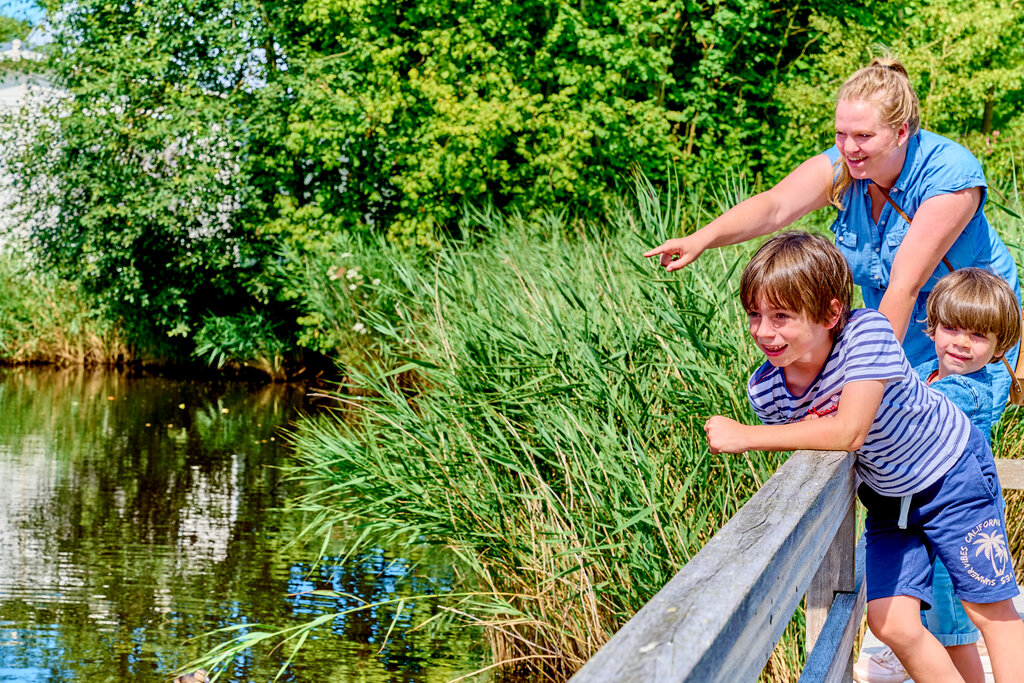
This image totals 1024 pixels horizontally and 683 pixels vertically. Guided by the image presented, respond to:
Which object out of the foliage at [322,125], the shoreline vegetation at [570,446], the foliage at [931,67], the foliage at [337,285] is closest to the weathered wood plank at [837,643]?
the shoreline vegetation at [570,446]

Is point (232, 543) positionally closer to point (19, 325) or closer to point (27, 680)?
point (27, 680)

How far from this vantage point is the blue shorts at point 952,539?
262 centimetres

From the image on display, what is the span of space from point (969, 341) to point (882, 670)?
1020 millimetres

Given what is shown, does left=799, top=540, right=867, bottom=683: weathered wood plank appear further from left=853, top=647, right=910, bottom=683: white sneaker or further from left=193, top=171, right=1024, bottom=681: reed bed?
left=193, top=171, right=1024, bottom=681: reed bed

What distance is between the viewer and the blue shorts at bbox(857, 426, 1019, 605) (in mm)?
2625

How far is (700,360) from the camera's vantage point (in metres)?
5.37

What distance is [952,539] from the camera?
103 inches

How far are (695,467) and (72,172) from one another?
1666 cm

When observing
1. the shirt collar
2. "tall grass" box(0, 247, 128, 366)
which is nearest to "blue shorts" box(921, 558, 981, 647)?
the shirt collar

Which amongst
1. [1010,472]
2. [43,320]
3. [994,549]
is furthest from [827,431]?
[43,320]

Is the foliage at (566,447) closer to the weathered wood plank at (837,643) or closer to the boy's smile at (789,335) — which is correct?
the weathered wood plank at (837,643)

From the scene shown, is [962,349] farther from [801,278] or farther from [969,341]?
[801,278]

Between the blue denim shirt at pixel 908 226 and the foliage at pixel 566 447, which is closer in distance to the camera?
the blue denim shirt at pixel 908 226

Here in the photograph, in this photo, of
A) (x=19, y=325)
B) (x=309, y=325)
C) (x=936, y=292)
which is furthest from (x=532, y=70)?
(x=936, y=292)
